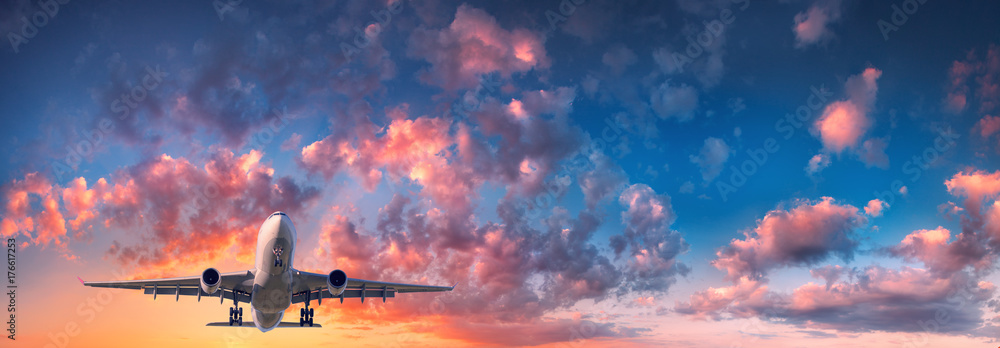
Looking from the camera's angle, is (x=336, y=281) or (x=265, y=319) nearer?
(x=336, y=281)

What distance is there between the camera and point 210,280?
41938 millimetres

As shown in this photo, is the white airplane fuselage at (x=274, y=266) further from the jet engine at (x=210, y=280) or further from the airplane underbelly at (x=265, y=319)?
the jet engine at (x=210, y=280)

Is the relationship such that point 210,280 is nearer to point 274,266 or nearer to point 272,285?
point 272,285

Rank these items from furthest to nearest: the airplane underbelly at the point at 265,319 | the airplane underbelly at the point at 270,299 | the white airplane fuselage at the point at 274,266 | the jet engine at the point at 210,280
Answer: the airplane underbelly at the point at 265,319 → the jet engine at the point at 210,280 → the airplane underbelly at the point at 270,299 → the white airplane fuselage at the point at 274,266

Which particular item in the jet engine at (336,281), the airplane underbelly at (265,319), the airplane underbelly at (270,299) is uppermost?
the jet engine at (336,281)

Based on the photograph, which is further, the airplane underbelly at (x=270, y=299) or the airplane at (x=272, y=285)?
the airplane underbelly at (x=270, y=299)

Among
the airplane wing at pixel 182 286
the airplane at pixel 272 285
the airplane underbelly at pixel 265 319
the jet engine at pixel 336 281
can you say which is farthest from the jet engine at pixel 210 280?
the jet engine at pixel 336 281

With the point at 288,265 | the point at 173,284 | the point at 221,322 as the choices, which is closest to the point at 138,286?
the point at 173,284

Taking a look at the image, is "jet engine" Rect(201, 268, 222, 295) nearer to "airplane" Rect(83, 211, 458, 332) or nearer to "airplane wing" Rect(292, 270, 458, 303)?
"airplane" Rect(83, 211, 458, 332)

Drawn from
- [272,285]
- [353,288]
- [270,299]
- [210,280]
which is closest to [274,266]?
[272,285]

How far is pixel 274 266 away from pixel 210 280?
7811 mm

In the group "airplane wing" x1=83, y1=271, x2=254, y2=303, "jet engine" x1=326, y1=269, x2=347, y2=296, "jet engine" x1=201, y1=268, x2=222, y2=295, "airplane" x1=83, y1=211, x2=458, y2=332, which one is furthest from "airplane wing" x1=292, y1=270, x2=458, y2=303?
"jet engine" x1=201, y1=268, x2=222, y2=295

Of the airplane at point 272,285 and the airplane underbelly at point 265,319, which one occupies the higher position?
the airplane at point 272,285

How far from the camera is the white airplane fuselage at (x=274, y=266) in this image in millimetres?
35906
